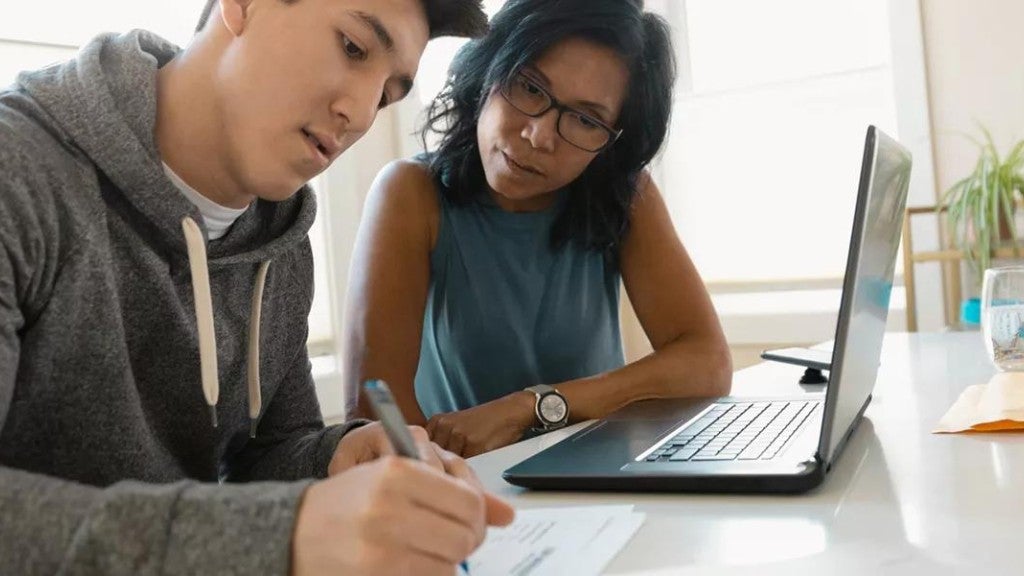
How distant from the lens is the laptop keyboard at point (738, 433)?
1.02 meters

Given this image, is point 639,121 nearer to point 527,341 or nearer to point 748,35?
point 527,341

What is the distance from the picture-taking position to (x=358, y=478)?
576 millimetres

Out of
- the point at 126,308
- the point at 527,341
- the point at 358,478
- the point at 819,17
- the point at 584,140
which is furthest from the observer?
the point at 819,17

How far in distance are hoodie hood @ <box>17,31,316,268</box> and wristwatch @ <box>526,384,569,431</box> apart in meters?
0.53

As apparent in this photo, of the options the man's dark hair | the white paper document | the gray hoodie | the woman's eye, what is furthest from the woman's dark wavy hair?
the white paper document

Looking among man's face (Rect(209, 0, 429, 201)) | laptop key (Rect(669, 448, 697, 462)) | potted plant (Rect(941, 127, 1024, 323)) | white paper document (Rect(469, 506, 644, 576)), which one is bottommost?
potted plant (Rect(941, 127, 1024, 323))

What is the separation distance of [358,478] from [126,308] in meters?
0.47

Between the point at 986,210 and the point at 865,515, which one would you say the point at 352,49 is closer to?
the point at 865,515

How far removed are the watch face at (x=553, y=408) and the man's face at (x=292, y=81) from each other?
53 centimetres


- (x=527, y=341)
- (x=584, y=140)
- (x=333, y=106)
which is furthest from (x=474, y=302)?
(x=333, y=106)

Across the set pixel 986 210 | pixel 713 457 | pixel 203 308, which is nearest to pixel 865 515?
pixel 713 457

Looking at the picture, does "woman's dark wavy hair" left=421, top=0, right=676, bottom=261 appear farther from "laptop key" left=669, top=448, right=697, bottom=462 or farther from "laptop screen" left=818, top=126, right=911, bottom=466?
"laptop key" left=669, top=448, right=697, bottom=462

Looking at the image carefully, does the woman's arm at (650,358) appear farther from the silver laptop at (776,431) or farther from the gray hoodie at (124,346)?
the gray hoodie at (124,346)

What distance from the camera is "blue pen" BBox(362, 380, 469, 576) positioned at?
0.58 meters
